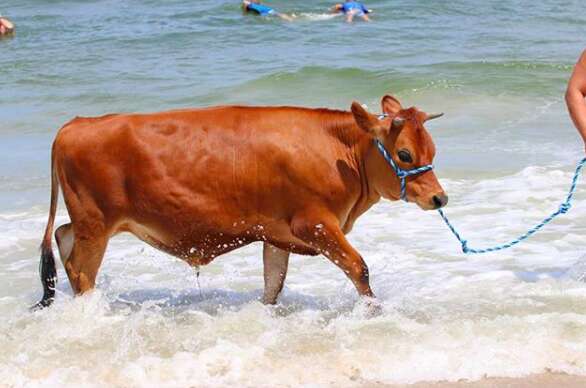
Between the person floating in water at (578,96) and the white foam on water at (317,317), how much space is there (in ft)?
3.57

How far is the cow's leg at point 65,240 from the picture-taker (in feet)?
22.5

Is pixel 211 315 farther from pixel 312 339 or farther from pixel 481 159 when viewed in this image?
pixel 481 159

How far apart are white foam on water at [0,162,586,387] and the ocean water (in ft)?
0.05

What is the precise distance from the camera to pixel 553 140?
491 inches

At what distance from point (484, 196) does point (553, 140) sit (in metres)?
2.80

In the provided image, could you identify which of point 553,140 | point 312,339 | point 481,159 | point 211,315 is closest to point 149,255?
point 211,315

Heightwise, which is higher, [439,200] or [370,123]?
[370,123]

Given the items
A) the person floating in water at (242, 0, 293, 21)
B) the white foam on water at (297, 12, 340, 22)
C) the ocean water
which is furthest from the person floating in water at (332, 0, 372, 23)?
the ocean water

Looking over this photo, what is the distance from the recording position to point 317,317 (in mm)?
6766

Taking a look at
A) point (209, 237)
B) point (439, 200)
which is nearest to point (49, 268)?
point (209, 237)

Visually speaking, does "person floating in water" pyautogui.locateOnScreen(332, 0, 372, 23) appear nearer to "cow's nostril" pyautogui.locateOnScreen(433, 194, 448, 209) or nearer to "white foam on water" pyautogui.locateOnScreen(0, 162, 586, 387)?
"white foam on water" pyautogui.locateOnScreen(0, 162, 586, 387)

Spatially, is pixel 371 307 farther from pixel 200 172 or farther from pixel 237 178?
pixel 200 172

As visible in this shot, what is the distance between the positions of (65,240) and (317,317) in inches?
63.6

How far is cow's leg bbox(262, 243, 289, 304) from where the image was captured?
23.0 feet
